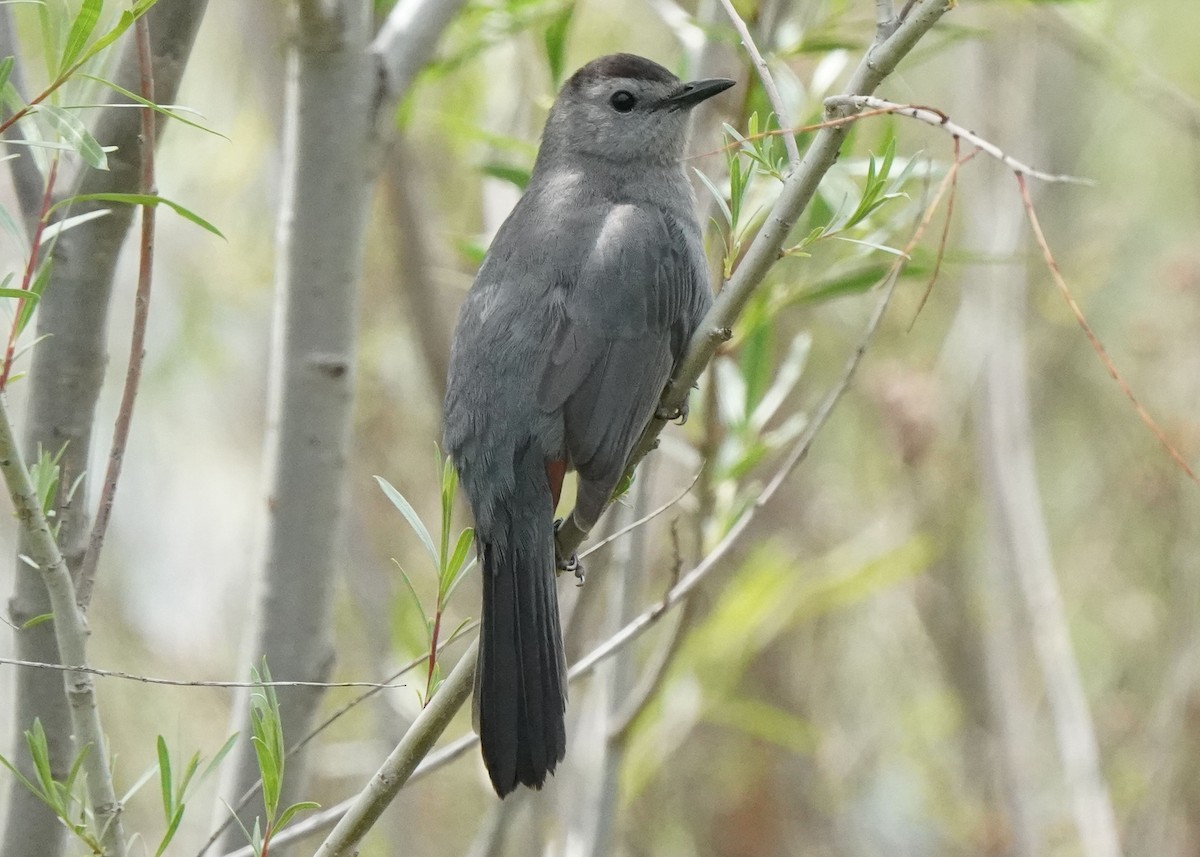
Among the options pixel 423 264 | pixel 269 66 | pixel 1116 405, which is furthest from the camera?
pixel 1116 405

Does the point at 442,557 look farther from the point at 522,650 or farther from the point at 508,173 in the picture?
the point at 508,173

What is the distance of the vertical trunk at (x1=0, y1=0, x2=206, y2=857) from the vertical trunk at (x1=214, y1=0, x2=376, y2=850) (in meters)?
0.47

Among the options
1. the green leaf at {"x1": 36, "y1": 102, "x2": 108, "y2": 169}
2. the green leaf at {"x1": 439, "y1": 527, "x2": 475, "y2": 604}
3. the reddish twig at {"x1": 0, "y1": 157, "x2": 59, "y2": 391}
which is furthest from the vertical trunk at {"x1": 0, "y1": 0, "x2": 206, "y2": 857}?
the green leaf at {"x1": 439, "y1": 527, "x2": 475, "y2": 604}

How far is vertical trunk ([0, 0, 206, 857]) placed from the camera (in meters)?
2.07

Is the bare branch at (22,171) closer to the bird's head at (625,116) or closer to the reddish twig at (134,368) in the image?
the reddish twig at (134,368)

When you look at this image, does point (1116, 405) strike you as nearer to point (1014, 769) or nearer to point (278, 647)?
point (1014, 769)

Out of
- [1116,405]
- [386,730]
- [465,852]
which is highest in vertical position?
[1116,405]

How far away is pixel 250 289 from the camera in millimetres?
5359

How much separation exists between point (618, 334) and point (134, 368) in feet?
4.10

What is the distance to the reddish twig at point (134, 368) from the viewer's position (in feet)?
5.83

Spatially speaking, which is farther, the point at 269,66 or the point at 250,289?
the point at 250,289

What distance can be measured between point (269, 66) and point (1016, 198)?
8.97ft

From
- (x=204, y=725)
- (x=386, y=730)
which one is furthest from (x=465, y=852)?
(x=386, y=730)

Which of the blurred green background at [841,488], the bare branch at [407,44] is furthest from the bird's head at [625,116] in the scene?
the bare branch at [407,44]
